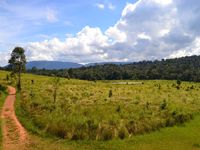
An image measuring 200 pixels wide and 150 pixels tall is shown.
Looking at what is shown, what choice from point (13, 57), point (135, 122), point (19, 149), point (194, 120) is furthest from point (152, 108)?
point (13, 57)

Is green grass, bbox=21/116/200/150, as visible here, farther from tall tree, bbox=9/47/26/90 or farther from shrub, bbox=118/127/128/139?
tall tree, bbox=9/47/26/90

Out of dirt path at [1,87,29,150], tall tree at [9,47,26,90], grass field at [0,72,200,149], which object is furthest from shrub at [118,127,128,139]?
tall tree at [9,47,26,90]

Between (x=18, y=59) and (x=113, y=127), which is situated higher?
(x=18, y=59)

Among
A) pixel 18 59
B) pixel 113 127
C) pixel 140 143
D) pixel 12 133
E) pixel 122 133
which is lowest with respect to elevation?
pixel 140 143

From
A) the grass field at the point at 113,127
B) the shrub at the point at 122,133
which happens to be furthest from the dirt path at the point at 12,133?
the shrub at the point at 122,133

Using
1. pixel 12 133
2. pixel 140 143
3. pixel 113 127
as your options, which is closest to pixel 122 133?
pixel 113 127

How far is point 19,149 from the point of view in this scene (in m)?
23.1

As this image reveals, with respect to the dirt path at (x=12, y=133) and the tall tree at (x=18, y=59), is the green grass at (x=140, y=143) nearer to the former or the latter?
the dirt path at (x=12, y=133)

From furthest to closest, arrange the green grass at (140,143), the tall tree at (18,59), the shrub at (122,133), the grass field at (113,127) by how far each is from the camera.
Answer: the tall tree at (18,59), the shrub at (122,133), the grass field at (113,127), the green grass at (140,143)

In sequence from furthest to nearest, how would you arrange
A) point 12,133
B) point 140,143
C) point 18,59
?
point 18,59, point 12,133, point 140,143

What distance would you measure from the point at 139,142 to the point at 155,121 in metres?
5.30

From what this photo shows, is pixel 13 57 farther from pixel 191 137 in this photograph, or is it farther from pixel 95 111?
pixel 191 137

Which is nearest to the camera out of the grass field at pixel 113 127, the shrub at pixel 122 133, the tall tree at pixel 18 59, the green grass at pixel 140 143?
the green grass at pixel 140 143

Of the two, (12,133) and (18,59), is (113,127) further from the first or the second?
(18,59)
